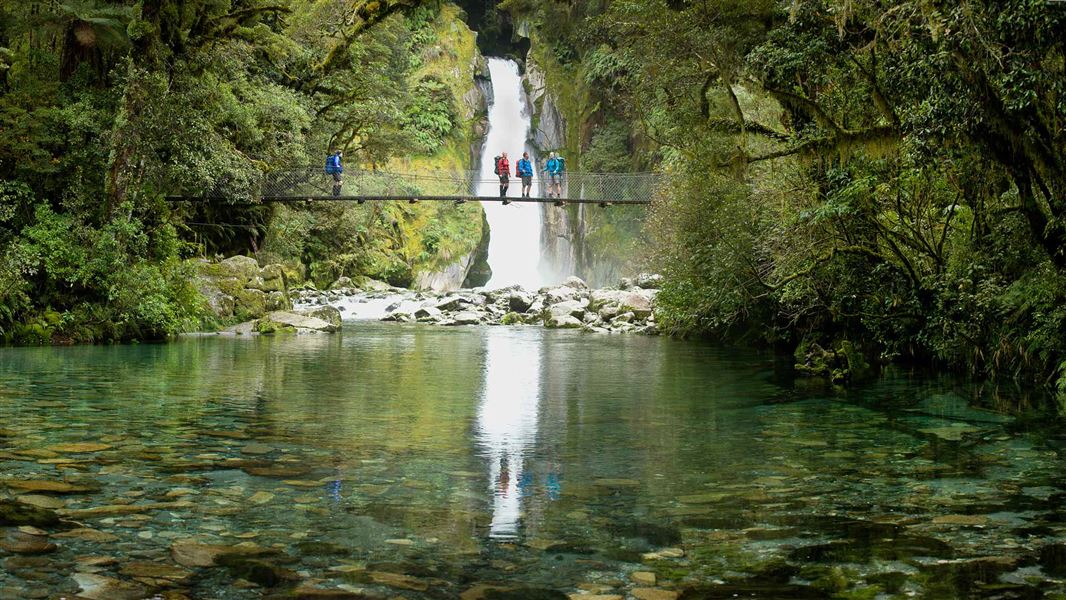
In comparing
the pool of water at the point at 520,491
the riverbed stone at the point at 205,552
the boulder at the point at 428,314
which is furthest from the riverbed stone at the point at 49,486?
the boulder at the point at 428,314

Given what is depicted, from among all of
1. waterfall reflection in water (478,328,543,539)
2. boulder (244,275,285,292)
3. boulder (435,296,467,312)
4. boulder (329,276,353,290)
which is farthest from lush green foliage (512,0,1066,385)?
boulder (329,276,353,290)

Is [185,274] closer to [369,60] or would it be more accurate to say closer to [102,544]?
[369,60]

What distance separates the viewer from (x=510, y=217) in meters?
51.0

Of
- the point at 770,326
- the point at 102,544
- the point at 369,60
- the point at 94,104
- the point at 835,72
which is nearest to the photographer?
the point at 102,544

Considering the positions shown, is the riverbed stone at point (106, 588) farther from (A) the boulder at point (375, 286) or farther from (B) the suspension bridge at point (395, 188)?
(A) the boulder at point (375, 286)

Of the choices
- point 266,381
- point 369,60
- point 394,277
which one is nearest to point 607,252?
point 394,277

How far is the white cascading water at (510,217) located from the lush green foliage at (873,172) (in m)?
31.1

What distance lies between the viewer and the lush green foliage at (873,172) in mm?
8234

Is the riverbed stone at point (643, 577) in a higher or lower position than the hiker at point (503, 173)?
lower

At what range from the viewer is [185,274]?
18.5 meters

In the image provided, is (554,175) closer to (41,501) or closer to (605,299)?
(605,299)

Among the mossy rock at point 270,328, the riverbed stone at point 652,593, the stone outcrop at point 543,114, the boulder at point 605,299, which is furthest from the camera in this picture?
the stone outcrop at point 543,114

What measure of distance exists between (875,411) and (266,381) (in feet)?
21.7

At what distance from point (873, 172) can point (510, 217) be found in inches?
1561
